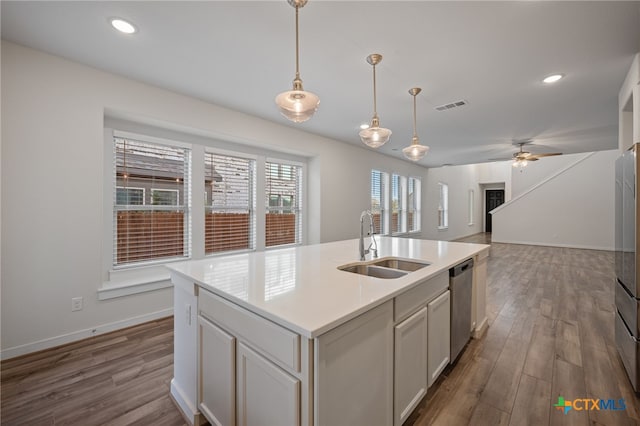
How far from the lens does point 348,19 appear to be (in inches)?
76.5

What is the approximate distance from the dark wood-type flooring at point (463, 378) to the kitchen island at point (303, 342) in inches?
8.3

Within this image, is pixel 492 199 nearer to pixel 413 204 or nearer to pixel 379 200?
pixel 413 204

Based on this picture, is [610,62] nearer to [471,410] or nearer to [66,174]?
[471,410]

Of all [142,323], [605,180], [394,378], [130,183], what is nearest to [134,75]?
[130,183]

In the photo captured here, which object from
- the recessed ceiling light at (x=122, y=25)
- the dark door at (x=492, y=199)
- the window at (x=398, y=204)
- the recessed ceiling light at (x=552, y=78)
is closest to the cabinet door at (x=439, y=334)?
the recessed ceiling light at (x=552, y=78)

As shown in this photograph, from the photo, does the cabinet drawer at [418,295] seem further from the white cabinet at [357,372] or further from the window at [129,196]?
the window at [129,196]

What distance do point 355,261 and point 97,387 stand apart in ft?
6.96

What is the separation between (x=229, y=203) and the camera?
4078mm

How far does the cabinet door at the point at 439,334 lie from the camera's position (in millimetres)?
1791

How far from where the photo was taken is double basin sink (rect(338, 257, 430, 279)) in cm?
206

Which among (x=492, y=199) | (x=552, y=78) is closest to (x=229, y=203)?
(x=552, y=78)

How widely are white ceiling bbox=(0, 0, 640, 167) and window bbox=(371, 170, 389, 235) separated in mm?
2945

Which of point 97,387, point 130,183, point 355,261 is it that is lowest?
point 97,387

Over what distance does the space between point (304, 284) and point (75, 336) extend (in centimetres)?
264
